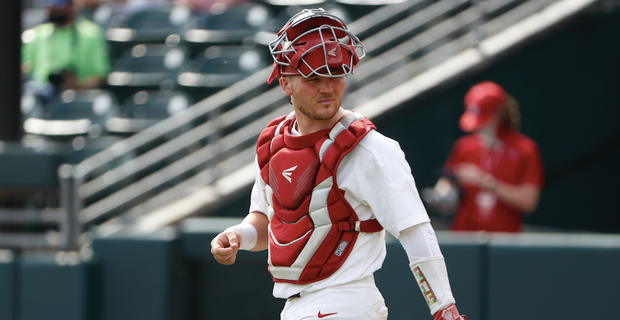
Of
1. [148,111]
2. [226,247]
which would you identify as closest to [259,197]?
[226,247]

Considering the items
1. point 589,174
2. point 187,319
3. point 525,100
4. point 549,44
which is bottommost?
point 187,319

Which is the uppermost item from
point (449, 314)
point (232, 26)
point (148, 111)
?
point (232, 26)

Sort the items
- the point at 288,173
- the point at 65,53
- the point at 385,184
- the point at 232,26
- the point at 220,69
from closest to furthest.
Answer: the point at 385,184, the point at 288,173, the point at 65,53, the point at 220,69, the point at 232,26

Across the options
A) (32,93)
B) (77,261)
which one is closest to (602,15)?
(77,261)

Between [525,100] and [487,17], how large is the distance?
4.91 ft

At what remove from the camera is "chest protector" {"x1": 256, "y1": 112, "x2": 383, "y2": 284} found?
215cm

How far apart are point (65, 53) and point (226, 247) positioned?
5.88 m

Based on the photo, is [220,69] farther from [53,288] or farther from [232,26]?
[53,288]

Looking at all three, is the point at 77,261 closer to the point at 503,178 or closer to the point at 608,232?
the point at 503,178

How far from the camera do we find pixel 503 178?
449 centimetres

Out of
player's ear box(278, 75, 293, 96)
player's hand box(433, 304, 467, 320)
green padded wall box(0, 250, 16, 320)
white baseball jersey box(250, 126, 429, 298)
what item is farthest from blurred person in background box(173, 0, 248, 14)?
player's hand box(433, 304, 467, 320)

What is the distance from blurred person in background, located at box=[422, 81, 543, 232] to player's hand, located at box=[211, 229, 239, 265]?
7.55ft

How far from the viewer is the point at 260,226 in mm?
2510

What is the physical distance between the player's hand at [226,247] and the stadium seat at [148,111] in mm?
4941
